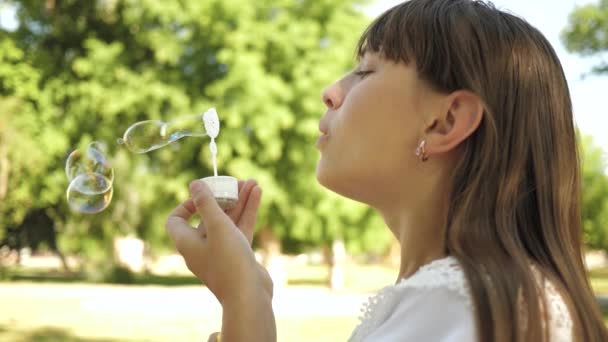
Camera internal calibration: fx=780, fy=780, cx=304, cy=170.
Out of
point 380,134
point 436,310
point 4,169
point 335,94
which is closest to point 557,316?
point 436,310

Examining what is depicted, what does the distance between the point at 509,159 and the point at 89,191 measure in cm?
229

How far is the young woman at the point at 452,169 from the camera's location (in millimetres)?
1146

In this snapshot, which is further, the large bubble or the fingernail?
the large bubble

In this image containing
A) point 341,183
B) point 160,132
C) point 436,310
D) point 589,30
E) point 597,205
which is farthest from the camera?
point 597,205

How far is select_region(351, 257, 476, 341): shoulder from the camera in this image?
3.44ft

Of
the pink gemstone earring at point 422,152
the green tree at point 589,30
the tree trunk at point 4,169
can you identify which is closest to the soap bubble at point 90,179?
the pink gemstone earring at point 422,152

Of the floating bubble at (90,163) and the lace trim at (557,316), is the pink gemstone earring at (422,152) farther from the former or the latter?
the floating bubble at (90,163)

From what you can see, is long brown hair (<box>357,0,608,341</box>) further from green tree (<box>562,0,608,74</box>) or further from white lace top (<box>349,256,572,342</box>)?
green tree (<box>562,0,608,74</box>)

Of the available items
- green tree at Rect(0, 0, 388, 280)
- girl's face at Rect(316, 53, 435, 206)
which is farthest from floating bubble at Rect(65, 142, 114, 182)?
green tree at Rect(0, 0, 388, 280)

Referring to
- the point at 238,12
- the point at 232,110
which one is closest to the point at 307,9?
the point at 238,12

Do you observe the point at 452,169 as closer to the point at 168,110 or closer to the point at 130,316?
the point at 130,316

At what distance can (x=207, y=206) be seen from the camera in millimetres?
1376

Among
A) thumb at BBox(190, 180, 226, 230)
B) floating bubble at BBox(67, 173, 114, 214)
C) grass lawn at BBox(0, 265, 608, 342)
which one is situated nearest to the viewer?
thumb at BBox(190, 180, 226, 230)

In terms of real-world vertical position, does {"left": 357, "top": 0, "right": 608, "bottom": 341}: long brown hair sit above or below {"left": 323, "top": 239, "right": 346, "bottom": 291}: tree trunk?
above
